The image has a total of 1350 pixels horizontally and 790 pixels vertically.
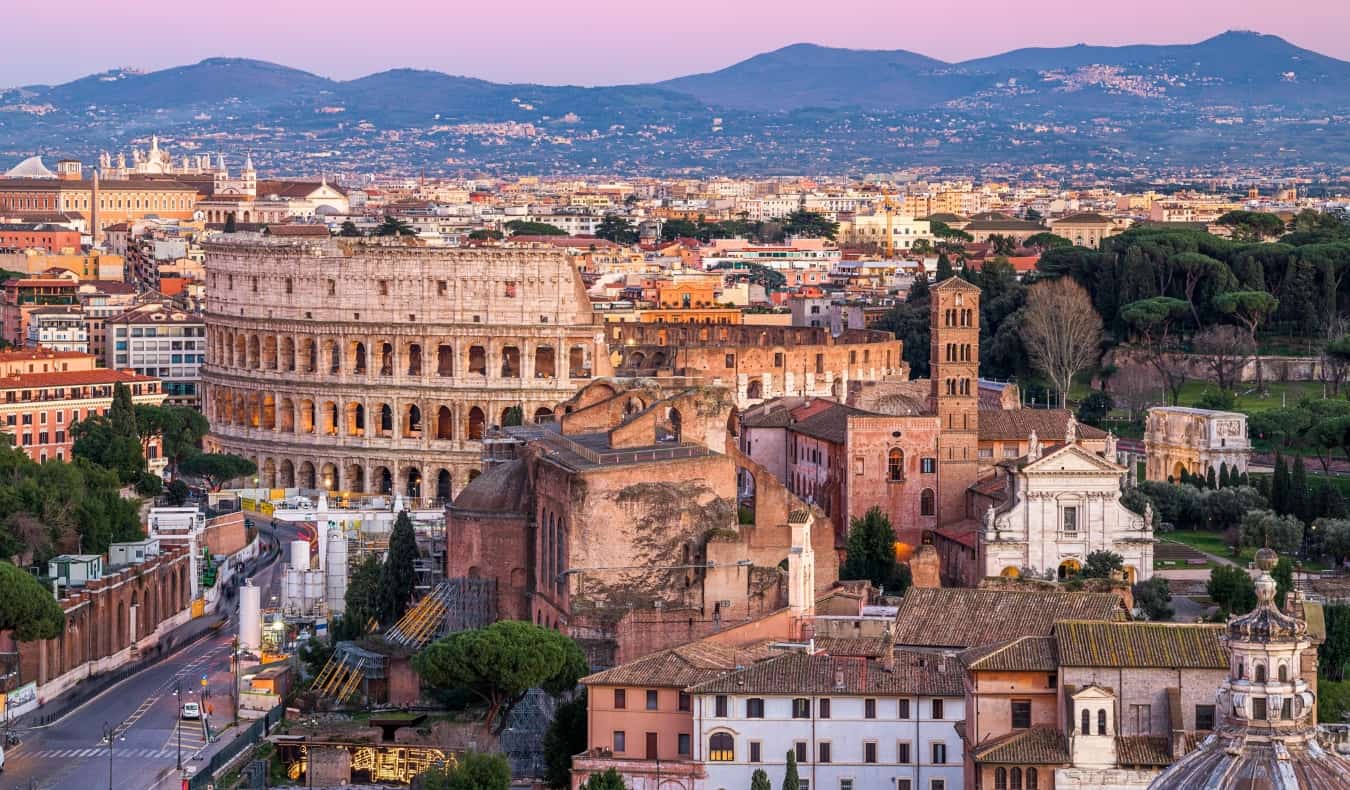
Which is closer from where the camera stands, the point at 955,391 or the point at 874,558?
the point at 874,558

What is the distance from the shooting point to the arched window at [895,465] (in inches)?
2879

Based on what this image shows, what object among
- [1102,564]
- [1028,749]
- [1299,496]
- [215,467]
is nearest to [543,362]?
[215,467]

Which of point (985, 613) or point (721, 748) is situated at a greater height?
point (985, 613)

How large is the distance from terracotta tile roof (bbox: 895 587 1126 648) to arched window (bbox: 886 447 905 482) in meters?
20.6

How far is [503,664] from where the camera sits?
165 feet

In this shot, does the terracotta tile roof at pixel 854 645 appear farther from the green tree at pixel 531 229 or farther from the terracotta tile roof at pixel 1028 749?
the green tree at pixel 531 229

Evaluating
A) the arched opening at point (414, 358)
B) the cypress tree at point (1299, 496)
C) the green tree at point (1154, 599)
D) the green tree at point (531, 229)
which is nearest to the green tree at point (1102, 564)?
the green tree at point (1154, 599)

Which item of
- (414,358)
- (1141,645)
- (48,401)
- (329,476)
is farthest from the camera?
(414,358)

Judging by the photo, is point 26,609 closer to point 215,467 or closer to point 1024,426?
point 1024,426

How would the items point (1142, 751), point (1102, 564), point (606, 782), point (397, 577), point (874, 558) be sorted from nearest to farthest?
point (1142, 751)
point (606, 782)
point (397, 577)
point (1102, 564)
point (874, 558)

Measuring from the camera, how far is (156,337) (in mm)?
115312

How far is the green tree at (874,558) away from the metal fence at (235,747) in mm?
15667

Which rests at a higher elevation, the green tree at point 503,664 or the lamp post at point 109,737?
the green tree at point 503,664

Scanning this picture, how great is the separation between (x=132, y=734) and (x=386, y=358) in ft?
149
